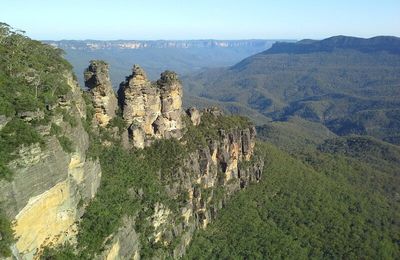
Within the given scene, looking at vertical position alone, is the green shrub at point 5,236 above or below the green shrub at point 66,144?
below

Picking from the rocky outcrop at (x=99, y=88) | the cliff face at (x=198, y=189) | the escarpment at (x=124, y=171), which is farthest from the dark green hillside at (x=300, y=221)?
the rocky outcrop at (x=99, y=88)

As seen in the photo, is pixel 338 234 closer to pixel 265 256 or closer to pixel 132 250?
pixel 265 256

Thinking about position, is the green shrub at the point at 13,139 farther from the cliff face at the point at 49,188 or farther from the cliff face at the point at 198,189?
the cliff face at the point at 198,189

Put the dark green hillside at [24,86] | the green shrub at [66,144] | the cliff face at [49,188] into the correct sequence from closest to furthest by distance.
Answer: the cliff face at [49,188]
the dark green hillside at [24,86]
the green shrub at [66,144]

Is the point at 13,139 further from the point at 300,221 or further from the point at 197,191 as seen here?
the point at 300,221

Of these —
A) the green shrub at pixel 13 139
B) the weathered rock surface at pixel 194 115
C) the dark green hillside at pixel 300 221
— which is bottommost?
the dark green hillside at pixel 300 221

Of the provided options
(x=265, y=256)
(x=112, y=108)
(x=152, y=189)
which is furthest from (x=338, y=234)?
(x=112, y=108)
